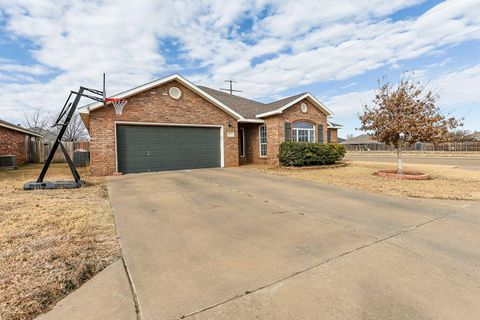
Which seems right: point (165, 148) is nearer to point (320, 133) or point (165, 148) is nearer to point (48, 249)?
point (48, 249)

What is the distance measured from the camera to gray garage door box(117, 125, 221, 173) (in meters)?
11.9

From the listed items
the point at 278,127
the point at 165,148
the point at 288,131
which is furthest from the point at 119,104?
the point at 288,131

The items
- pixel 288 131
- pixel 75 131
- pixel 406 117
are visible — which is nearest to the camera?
pixel 406 117

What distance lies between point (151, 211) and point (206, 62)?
1403 cm

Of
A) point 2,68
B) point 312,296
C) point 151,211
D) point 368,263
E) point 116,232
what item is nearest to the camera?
point 312,296

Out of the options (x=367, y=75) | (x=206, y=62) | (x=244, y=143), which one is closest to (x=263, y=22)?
(x=206, y=62)

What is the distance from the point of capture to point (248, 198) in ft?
21.7

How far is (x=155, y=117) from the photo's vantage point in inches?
487

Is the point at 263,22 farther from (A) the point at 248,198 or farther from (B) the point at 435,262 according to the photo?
(B) the point at 435,262

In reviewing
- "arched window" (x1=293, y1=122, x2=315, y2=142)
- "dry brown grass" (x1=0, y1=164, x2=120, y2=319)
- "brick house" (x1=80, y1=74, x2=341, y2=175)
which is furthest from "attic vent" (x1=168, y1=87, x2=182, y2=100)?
"dry brown grass" (x1=0, y1=164, x2=120, y2=319)

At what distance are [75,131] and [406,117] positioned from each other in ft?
143

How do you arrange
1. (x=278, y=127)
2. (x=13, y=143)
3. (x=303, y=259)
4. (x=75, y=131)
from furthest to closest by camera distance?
(x=75, y=131)
(x=13, y=143)
(x=278, y=127)
(x=303, y=259)

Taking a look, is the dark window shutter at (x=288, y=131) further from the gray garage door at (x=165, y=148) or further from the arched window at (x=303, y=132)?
the gray garage door at (x=165, y=148)

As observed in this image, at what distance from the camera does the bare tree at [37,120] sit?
124ft
